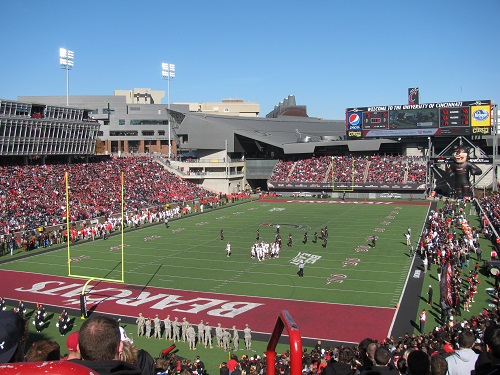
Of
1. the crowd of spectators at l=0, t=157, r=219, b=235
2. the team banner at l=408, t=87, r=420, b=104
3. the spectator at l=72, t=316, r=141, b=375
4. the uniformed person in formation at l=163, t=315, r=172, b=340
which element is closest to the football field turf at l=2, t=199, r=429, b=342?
the uniformed person in formation at l=163, t=315, r=172, b=340

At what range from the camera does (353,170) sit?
55.0 m

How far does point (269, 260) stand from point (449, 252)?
8.32 meters

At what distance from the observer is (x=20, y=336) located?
9.65ft

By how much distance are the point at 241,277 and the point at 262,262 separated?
2925 millimetres

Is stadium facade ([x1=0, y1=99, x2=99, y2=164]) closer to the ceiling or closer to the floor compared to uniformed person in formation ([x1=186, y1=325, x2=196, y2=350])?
closer to the ceiling

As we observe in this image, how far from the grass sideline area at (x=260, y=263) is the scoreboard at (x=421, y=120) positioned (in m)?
14.5

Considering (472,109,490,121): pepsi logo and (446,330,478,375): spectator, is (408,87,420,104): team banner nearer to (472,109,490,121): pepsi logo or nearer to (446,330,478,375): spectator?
(472,109,490,121): pepsi logo

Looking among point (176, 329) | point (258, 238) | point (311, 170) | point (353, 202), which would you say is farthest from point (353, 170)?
point (176, 329)

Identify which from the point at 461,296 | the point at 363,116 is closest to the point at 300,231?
the point at 461,296

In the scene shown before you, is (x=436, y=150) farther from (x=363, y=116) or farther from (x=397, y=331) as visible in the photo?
(x=397, y=331)

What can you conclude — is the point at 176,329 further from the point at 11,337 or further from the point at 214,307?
the point at 11,337

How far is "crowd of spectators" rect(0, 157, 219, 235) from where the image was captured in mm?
33688

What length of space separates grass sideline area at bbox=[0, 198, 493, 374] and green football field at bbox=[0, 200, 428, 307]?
0.04 metres

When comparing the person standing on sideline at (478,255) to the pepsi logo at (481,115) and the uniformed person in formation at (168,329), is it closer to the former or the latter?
the uniformed person in formation at (168,329)
